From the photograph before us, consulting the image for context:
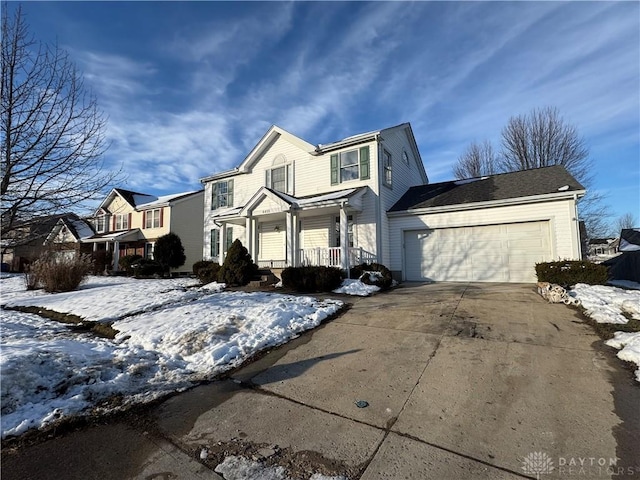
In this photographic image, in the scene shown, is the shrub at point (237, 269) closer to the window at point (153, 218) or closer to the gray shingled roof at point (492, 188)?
the gray shingled roof at point (492, 188)

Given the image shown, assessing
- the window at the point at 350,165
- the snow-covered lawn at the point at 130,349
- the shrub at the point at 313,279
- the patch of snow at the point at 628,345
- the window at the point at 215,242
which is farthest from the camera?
the window at the point at 215,242

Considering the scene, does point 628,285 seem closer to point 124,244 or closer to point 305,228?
point 305,228

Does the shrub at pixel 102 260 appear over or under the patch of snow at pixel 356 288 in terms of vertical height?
over

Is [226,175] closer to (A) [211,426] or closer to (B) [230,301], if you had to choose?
(B) [230,301]

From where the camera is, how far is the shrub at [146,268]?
19562mm

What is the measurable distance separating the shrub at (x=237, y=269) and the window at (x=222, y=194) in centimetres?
582

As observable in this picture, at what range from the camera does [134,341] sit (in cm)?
544

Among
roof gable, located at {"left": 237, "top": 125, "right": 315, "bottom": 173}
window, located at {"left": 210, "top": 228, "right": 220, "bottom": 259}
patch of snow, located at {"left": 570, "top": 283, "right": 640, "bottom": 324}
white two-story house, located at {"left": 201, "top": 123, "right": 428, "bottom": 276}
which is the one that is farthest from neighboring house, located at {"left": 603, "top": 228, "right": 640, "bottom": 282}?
window, located at {"left": 210, "top": 228, "right": 220, "bottom": 259}

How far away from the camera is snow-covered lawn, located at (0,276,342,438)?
3.39 meters

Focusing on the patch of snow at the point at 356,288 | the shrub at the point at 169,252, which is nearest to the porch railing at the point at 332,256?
the patch of snow at the point at 356,288

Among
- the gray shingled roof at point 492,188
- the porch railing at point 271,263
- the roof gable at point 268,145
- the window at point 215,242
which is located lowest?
the porch railing at point 271,263

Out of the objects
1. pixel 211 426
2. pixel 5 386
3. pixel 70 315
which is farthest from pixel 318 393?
pixel 70 315

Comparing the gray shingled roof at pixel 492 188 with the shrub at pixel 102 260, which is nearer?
the gray shingled roof at pixel 492 188

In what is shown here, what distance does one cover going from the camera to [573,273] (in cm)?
870
